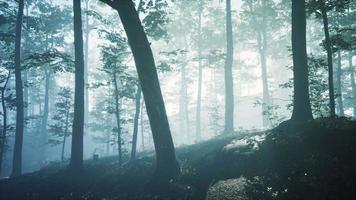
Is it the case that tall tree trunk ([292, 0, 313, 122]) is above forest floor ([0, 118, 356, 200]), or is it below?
above

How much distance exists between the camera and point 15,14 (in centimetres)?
2591

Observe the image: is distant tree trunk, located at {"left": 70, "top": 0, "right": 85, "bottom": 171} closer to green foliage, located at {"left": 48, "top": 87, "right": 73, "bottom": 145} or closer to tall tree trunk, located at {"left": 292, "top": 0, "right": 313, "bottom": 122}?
green foliage, located at {"left": 48, "top": 87, "right": 73, "bottom": 145}

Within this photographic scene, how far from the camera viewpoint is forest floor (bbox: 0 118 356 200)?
709 centimetres

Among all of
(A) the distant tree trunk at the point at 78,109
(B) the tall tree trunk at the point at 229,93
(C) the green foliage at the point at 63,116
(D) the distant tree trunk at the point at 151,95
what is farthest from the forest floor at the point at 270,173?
(C) the green foliage at the point at 63,116

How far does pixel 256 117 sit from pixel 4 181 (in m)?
44.1

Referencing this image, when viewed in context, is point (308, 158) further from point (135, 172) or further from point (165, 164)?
point (135, 172)

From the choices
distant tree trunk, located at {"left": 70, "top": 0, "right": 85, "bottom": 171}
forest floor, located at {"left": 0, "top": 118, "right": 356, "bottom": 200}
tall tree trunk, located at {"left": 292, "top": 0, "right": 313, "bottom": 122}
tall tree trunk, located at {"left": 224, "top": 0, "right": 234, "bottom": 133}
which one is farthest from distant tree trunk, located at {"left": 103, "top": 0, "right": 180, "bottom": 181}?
tall tree trunk, located at {"left": 224, "top": 0, "right": 234, "bottom": 133}

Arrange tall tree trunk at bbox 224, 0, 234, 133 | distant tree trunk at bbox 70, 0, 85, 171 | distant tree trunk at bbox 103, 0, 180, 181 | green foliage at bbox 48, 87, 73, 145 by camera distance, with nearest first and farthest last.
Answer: distant tree trunk at bbox 103, 0, 180, 181
distant tree trunk at bbox 70, 0, 85, 171
tall tree trunk at bbox 224, 0, 234, 133
green foliage at bbox 48, 87, 73, 145

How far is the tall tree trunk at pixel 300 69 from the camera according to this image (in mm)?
11805

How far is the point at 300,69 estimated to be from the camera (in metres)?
12.1

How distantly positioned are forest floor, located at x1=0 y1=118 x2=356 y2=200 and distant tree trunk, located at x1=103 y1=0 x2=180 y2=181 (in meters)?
0.70

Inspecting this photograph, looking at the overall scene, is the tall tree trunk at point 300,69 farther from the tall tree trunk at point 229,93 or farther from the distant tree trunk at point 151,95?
the tall tree trunk at point 229,93

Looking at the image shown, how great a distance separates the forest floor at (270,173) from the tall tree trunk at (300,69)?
94cm

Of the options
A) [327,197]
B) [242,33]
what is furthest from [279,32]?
[327,197]
